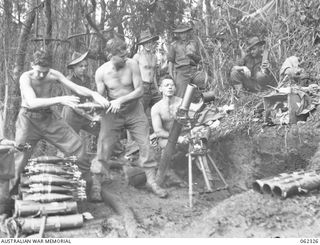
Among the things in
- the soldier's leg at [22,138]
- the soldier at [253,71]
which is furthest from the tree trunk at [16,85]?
the soldier at [253,71]

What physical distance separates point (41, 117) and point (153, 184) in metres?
1.80

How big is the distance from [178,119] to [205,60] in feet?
13.7

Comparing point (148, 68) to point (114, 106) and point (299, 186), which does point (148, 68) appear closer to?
point (114, 106)

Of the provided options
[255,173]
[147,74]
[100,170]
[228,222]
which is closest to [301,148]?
[255,173]

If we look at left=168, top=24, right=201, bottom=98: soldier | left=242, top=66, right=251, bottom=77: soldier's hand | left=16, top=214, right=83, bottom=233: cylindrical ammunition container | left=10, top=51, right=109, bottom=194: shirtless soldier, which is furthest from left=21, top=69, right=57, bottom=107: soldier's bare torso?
left=242, top=66, right=251, bottom=77: soldier's hand

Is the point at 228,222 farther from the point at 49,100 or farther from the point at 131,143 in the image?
the point at 131,143

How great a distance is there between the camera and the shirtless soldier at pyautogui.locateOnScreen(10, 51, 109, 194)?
20.3ft

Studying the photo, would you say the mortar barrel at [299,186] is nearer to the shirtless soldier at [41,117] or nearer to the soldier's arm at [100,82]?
the shirtless soldier at [41,117]

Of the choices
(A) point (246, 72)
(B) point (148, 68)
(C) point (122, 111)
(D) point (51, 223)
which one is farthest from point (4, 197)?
(A) point (246, 72)

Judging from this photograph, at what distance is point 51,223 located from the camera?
218 inches

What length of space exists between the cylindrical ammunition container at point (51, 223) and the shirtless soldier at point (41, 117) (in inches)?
35.1

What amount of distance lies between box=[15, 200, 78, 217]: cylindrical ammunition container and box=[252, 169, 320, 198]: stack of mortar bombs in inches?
85.6

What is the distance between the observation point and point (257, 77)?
362 inches

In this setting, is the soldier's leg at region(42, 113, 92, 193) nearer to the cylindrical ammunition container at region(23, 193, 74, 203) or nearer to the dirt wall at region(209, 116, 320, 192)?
the cylindrical ammunition container at region(23, 193, 74, 203)
